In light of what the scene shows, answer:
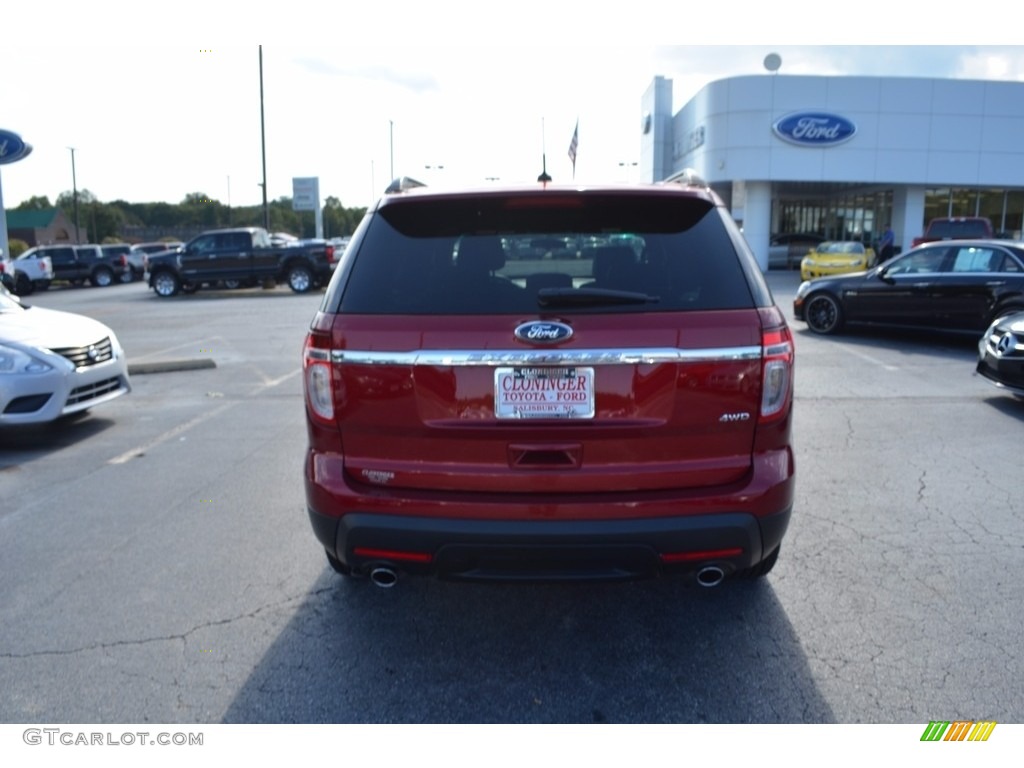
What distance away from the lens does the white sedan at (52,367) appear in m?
6.69

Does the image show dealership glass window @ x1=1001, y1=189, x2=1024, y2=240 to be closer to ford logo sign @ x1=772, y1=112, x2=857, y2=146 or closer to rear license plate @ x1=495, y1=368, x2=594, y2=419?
ford logo sign @ x1=772, y1=112, x2=857, y2=146

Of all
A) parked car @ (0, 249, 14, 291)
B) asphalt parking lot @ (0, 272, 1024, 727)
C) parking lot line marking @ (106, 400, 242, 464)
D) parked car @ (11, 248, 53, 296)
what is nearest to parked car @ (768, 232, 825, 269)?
parked car @ (0, 249, 14, 291)

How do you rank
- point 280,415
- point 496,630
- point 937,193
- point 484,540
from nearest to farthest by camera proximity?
point 484,540
point 496,630
point 280,415
point 937,193

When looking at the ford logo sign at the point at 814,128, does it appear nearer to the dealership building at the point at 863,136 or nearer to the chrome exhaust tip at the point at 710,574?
the dealership building at the point at 863,136

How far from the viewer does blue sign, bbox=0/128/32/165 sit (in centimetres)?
3064

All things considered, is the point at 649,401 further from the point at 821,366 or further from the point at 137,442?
the point at 821,366

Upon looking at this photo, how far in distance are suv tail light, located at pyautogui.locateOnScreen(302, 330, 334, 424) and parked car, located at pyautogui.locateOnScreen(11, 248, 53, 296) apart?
32.2m

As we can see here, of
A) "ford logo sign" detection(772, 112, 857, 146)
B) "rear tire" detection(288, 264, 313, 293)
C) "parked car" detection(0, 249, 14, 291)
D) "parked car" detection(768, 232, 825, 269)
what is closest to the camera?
"rear tire" detection(288, 264, 313, 293)

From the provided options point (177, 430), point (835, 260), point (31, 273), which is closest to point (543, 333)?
point (177, 430)

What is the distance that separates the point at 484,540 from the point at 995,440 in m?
5.50

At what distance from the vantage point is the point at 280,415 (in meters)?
7.93

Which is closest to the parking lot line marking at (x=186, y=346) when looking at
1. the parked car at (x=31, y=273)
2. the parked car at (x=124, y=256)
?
the parked car at (x=31, y=273)

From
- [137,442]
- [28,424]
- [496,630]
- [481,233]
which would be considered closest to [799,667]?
[496,630]

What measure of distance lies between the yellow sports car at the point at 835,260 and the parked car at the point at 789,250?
9188 millimetres
